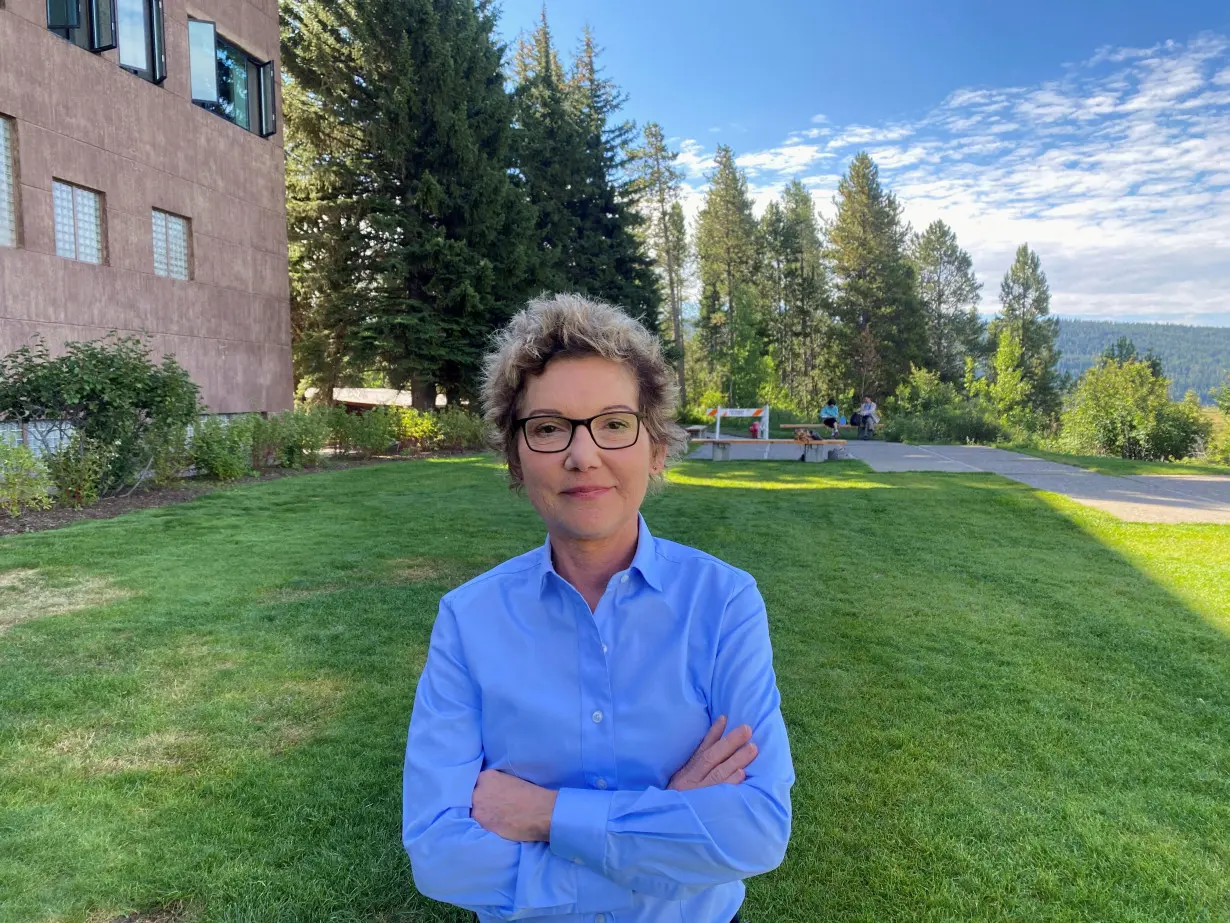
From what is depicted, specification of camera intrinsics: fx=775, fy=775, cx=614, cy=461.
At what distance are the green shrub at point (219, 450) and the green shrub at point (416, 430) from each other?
5.69 metres

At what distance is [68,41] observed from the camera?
11438 mm

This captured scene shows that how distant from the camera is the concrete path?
29.0ft

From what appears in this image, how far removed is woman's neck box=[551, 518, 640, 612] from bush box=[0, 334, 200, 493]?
9.09 m

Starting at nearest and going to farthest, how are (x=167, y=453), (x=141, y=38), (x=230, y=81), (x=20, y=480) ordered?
(x=20, y=480) → (x=167, y=453) → (x=141, y=38) → (x=230, y=81)

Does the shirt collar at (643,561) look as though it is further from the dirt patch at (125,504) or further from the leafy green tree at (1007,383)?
the leafy green tree at (1007,383)

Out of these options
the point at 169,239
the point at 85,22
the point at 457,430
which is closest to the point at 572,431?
the point at 85,22

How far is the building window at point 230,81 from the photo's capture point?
14.2 meters

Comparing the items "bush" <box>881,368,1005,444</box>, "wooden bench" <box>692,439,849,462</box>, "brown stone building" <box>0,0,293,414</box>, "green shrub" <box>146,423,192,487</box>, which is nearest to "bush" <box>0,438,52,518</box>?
"green shrub" <box>146,423,192,487</box>

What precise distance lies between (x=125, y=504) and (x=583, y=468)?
943 cm

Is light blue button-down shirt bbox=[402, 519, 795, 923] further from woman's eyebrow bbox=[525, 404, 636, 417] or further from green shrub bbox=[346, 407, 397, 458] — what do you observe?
green shrub bbox=[346, 407, 397, 458]

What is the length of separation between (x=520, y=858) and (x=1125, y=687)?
12.3ft

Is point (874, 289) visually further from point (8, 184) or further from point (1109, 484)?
point (8, 184)

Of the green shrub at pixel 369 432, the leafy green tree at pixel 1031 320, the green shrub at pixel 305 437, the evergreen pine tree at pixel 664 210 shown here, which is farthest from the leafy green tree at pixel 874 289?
the green shrub at pixel 305 437

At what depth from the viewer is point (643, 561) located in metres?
1.66
